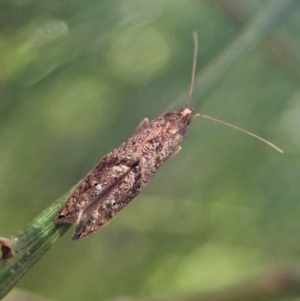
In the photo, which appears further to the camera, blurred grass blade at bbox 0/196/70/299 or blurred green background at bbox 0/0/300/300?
blurred green background at bbox 0/0/300/300

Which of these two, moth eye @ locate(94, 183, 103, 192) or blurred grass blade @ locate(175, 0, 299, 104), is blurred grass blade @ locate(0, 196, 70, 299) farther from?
blurred grass blade @ locate(175, 0, 299, 104)

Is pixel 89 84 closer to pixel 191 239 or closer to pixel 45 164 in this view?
pixel 45 164

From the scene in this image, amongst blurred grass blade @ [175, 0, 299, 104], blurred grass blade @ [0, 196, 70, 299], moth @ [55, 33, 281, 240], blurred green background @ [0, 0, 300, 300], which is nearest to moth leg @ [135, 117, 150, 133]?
moth @ [55, 33, 281, 240]

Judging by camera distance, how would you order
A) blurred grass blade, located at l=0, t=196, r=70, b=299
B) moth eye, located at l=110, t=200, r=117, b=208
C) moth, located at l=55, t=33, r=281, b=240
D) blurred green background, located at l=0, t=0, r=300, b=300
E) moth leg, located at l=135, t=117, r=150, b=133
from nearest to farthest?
blurred grass blade, located at l=0, t=196, r=70, b=299 < moth, located at l=55, t=33, r=281, b=240 < moth eye, located at l=110, t=200, r=117, b=208 < moth leg, located at l=135, t=117, r=150, b=133 < blurred green background, located at l=0, t=0, r=300, b=300

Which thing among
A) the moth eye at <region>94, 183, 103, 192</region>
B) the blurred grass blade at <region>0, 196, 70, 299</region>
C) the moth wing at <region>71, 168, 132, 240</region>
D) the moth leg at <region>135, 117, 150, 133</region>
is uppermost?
the moth leg at <region>135, 117, 150, 133</region>

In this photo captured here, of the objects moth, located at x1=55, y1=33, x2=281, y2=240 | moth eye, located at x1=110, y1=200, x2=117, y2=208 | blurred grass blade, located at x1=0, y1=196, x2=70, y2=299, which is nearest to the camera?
blurred grass blade, located at x1=0, y1=196, x2=70, y2=299

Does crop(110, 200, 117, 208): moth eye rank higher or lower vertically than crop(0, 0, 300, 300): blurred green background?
lower

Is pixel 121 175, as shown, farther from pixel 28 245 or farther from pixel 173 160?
pixel 173 160

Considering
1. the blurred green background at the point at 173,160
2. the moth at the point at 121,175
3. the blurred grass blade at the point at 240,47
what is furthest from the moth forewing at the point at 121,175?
the blurred green background at the point at 173,160
